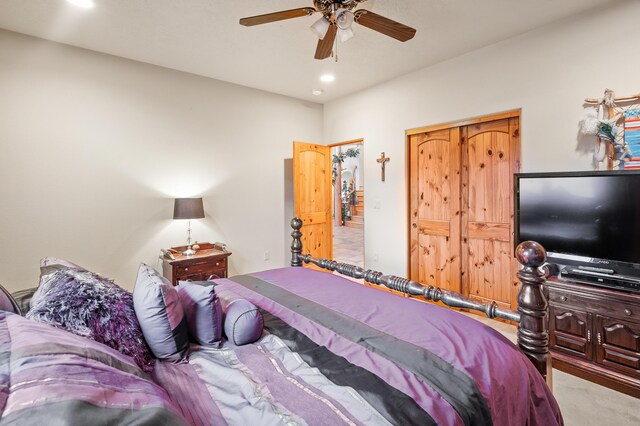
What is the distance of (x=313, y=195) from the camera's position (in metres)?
4.84

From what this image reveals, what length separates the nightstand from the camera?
10.8 feet

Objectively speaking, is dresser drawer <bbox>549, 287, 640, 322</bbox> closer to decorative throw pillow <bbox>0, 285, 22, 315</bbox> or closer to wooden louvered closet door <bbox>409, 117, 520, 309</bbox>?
wooden louvered closet door <bbox>409, 117, 520, 309</bbox>

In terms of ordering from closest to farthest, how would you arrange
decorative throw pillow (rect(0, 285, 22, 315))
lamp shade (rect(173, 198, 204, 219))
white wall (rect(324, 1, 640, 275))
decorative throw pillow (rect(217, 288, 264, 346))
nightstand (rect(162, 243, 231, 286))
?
decorative throw pillow (rect(0, 285, 22, 315)), decorative throw pillow (rect(217, 288, 264, 346)), white wall (rect(324, 1, 640, 275)), nightstand (rect(162, 243, 231, 286)), lamp shade (rect(173, 198, 204, 219))

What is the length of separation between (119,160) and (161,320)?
2932mm

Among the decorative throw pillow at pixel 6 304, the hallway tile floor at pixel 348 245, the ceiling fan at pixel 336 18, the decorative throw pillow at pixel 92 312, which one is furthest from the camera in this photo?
the hallway tile floor at pixel 348 245

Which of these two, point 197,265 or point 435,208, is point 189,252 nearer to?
point 197,265

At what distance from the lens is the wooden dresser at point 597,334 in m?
2.06

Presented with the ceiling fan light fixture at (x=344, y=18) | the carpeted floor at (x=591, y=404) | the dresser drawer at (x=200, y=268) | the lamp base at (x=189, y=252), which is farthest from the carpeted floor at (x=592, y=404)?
the lamp base at (x=189, y=252)

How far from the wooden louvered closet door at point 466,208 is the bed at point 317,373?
2.21 m

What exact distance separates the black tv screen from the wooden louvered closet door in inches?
23.1

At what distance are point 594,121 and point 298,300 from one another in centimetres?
277

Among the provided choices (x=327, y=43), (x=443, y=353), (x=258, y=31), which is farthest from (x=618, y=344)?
(x=258, y=31)

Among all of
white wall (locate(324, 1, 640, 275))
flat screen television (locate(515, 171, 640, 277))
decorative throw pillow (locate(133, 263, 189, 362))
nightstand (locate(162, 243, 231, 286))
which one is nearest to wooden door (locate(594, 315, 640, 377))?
flat screen television (locate(515, 171, 640, 277))

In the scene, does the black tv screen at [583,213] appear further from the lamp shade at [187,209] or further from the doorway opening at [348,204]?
Result: the doorway opening at [348,204]
